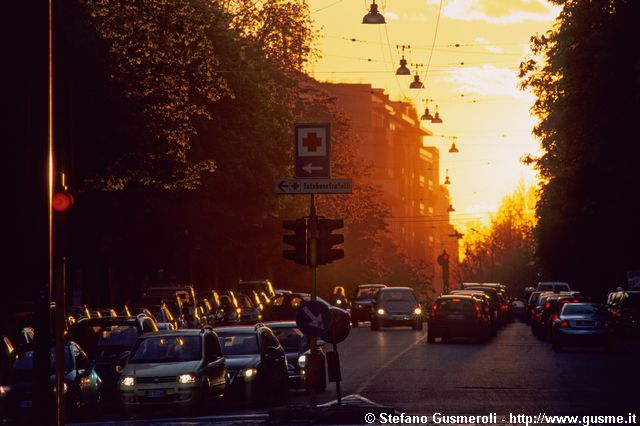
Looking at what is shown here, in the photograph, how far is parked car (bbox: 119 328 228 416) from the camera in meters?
25.9

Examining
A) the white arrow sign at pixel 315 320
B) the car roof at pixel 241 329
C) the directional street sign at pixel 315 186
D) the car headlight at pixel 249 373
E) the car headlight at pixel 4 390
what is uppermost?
the directional street sign at pixel 315 186

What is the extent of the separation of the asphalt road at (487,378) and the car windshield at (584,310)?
1227 mm

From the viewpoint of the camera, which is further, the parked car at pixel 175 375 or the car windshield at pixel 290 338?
the car windshield at pixel 290 338

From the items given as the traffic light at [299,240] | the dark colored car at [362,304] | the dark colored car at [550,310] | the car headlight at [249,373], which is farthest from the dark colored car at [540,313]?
the traffic light at [299,240]

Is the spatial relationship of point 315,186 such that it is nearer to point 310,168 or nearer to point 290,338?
point 310,168

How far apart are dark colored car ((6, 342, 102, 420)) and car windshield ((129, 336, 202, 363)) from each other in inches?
35.6

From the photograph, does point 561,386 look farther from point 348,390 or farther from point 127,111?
point 127,111

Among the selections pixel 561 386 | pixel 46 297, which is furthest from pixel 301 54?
pixel 46 297

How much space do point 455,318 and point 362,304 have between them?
2158 centimetres

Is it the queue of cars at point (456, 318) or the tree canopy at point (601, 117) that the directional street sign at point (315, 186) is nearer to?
the tree canopy at point (601, 117)

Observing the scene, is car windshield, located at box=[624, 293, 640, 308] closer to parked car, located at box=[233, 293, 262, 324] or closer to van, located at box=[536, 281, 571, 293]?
parked car, located at box=[233, 293, 262, 324]

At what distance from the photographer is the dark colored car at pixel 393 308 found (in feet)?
215

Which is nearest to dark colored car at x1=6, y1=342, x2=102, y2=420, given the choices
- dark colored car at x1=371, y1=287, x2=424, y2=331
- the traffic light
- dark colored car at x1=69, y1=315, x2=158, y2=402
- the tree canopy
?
dark colored car at x1=69, y1=315, x2=158, y2=402

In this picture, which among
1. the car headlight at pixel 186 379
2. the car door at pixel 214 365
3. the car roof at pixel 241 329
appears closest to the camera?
the car headlight at pixel 186 379
